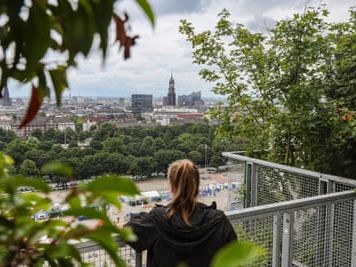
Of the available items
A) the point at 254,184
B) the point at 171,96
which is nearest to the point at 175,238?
the point at 254,184

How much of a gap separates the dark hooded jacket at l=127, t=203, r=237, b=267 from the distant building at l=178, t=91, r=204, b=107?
12.4 feet

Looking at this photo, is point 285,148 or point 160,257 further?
point 285,148

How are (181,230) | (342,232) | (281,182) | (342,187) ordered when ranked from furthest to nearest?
(281,182) → (342,187) → (342,232) → (181,230)

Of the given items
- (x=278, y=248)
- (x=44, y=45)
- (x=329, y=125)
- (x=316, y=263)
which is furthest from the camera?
(x=329, y=125)

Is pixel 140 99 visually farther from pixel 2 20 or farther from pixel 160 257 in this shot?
pixel 2 20

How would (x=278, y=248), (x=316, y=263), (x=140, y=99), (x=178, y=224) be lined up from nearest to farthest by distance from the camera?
(x=178, y=224), (x=278, y=248), (x=316, y=263), (x=140, y=99)

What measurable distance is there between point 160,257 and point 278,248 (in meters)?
0.95

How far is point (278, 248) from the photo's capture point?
2.41m

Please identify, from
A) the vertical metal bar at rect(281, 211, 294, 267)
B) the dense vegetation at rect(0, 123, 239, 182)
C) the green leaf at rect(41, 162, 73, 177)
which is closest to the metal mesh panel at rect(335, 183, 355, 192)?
the vertical metal bar at rect(281, 211, 294, 267)

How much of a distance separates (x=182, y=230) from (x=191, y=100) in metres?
4.17

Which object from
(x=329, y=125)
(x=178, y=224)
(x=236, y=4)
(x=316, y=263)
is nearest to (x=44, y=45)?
(x=178, y=224)

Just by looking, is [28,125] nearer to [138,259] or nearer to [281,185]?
[138,259]

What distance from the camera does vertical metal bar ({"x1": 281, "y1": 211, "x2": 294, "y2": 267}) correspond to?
2346 millimetres

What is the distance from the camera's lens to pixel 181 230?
1.72m
